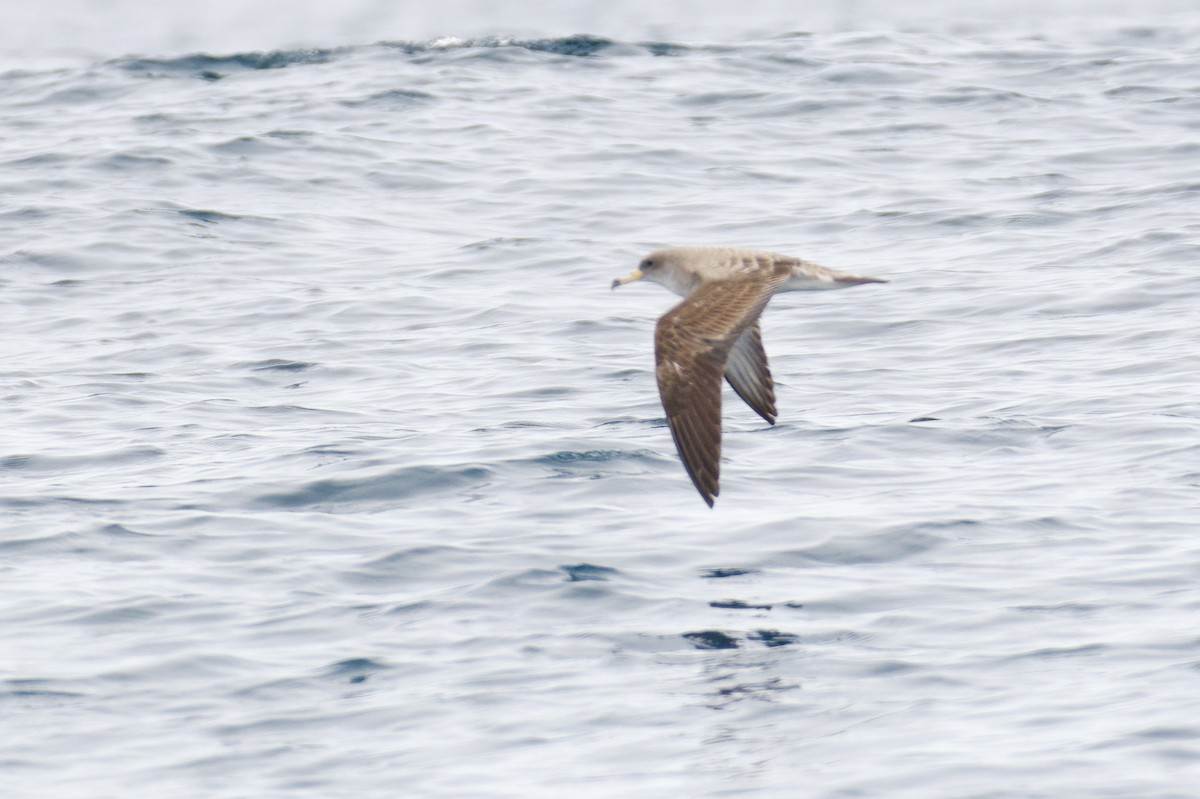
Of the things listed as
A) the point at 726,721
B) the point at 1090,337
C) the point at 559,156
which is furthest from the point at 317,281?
the point at 726,721

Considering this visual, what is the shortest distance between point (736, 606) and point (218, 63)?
1625cm

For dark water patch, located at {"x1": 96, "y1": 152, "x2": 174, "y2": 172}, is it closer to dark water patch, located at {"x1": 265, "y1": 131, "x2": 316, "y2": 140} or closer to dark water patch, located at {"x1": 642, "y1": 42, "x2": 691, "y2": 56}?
dark water patch, located at {"x1": 265, "y1": 131, "x2": 316, "y2": 140}

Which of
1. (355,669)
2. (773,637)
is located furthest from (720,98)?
(355,669)

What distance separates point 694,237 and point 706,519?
645cm

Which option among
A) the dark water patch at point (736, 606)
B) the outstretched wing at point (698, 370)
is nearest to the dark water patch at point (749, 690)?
the dark water patch at point (736, 606)

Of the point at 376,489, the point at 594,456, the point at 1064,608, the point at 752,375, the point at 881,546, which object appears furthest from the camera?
the point at 594,456

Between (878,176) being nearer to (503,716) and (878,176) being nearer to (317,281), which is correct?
(317,281)

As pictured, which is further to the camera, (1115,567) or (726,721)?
(1115,567)

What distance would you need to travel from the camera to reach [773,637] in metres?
7.68

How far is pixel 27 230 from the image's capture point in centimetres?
1617

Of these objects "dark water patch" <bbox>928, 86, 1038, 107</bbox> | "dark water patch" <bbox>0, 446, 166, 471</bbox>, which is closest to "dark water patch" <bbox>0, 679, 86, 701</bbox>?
"dark water patch" <bbox>0, 446, 166, 471</bbox>

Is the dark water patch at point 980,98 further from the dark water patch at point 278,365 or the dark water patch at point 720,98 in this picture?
the dark water patch at point 278,365

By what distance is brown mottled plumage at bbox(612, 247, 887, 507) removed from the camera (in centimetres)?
829

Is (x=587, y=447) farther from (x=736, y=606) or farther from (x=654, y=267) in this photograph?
(x=736, y=606)
